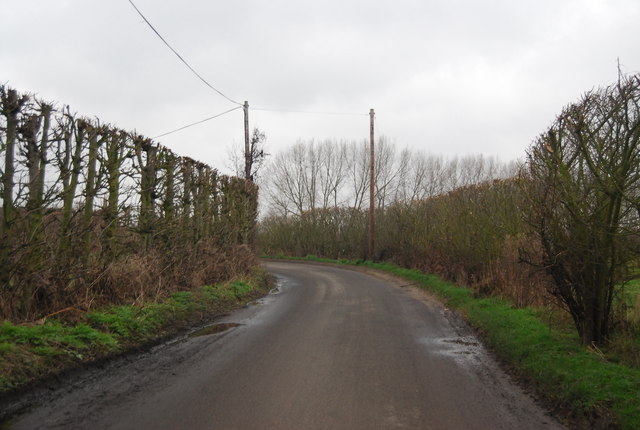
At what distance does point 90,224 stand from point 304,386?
18.2 feet

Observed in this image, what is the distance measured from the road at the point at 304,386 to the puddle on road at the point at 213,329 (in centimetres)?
13

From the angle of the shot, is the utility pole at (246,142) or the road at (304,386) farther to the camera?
the utility pole at (246,142)

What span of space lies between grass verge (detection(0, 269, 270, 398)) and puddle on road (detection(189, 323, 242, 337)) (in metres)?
0.40

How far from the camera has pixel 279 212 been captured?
4581 cm

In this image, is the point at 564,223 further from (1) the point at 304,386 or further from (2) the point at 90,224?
(2) the point at 90,224

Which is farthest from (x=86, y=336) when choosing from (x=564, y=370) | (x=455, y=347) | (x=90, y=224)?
(x=564, y=370)

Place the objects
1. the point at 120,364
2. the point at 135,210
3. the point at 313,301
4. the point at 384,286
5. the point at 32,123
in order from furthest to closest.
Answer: the point at 384,286 → the point at 313,301 → the point at 135,210 → the point at 32,123 → the point at 120,364

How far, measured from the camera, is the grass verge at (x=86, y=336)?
233 inches

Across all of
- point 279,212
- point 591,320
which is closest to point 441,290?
point 591,320

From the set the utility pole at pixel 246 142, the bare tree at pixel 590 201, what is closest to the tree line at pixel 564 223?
the bare tree at pixel 590 201

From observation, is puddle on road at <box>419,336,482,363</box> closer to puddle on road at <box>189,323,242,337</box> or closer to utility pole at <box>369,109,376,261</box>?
puddle on road at <box>189,323,242,337</box>

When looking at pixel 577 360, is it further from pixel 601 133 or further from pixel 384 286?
pixel 384 286

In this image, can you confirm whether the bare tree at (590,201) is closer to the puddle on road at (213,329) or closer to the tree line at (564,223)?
the tree line at (564,223)

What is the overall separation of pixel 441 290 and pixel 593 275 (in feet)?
30.0
